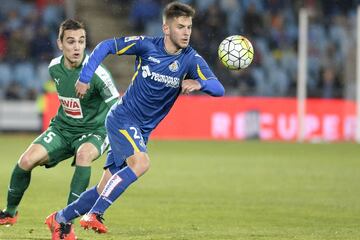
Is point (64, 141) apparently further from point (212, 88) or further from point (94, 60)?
point (212, 88)

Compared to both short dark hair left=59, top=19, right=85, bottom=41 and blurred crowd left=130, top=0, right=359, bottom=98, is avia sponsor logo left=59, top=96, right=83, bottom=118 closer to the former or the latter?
short dark hair left=59, top=19, right=85, bottom=41

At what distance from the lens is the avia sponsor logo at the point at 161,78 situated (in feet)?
27.8

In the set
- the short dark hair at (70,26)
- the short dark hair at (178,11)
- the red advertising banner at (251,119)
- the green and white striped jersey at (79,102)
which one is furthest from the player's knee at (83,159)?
the red advertising banner at (251,119)

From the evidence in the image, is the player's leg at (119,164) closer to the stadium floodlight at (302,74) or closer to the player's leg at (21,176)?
the player's leg at (21,176)

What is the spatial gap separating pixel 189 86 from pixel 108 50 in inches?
35.1

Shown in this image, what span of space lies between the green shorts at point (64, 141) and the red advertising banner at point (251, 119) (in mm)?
14483

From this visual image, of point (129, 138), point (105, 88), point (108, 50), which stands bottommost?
point (129, 138)

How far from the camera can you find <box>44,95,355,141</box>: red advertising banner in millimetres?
24156

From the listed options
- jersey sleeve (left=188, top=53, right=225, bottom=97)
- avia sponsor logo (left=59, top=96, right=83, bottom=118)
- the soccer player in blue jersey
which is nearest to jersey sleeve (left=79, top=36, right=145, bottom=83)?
the soccer player in blue jersey

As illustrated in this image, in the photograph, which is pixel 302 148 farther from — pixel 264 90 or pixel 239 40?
pixel 239 40

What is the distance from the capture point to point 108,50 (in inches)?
328

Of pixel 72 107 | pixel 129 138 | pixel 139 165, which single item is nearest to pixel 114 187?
pixel 139 165

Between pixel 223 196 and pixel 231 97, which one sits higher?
pixel 231 97

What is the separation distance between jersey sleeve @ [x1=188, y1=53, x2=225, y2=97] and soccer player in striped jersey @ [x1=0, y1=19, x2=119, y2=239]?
966mm
